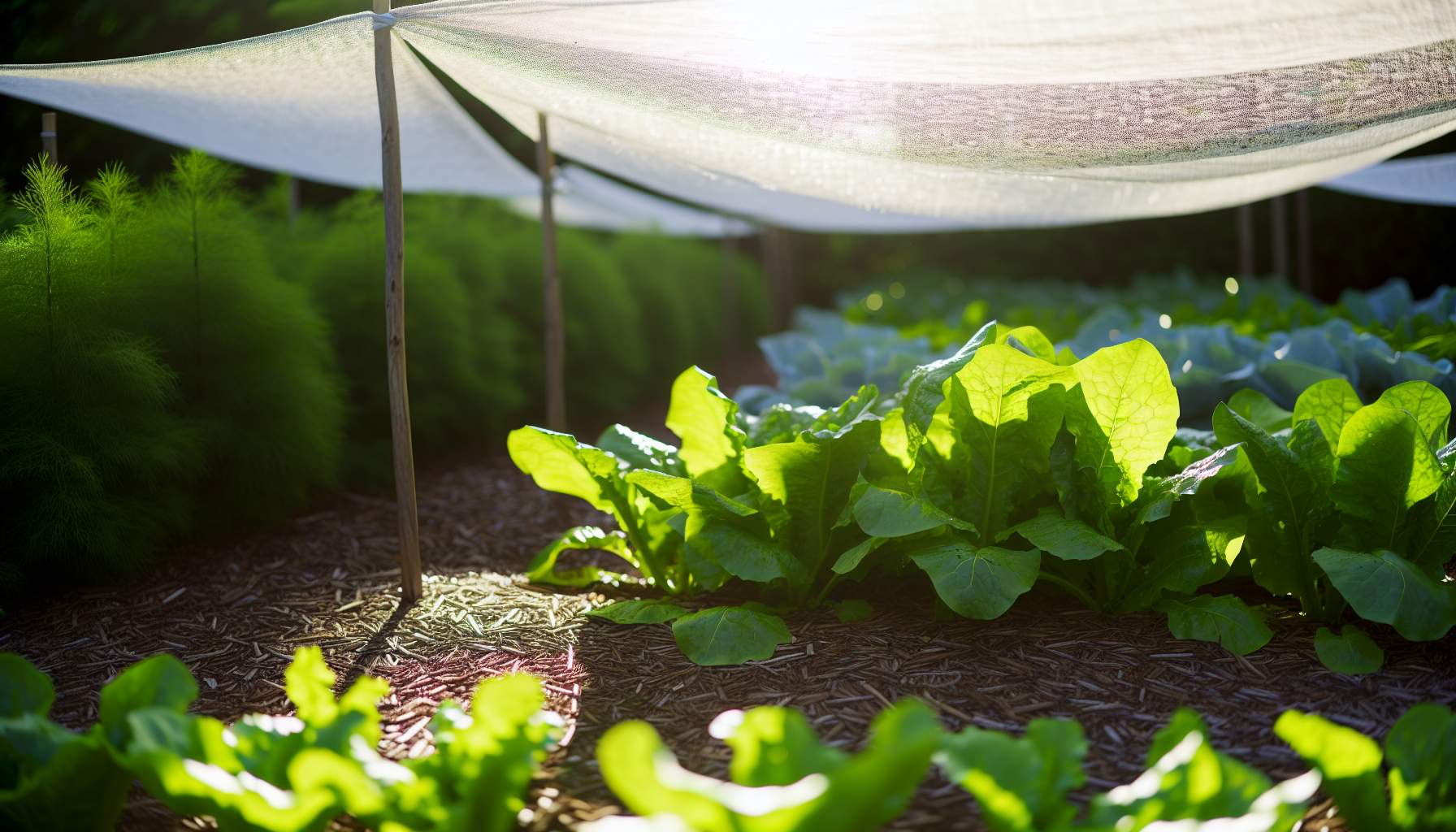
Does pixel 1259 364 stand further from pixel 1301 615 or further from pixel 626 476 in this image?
pixel 626 476

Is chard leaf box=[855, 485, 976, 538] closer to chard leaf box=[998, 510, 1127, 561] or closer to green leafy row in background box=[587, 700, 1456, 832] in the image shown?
chard leaf box=[998, 510, 1127, 561]

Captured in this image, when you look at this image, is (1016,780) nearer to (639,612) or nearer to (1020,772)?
(1020,772)

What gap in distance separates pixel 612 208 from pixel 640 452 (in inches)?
138

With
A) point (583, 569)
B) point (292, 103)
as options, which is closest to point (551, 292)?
point (292, 103)

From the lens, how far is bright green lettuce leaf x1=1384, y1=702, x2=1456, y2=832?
1.34m

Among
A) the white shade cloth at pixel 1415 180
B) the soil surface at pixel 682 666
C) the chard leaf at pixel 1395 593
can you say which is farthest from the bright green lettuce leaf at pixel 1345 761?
the white shade cloth at pixel 1415 180

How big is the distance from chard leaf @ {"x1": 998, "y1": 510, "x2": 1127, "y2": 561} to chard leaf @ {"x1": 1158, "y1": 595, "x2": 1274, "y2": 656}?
0.54 ft

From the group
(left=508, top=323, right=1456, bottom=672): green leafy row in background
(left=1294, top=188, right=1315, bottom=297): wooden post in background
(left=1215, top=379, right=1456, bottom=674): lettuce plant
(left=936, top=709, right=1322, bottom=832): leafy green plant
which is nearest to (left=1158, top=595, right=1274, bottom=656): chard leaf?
(left=508, top=323, right=1456, bottom=672): green leafy row in background

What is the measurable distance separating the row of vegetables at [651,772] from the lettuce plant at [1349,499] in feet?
1.44

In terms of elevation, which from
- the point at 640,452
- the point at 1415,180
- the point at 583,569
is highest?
the point at 1415,180

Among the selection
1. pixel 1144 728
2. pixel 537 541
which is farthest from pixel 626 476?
pixel 537 541

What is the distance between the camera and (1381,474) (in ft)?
6.24

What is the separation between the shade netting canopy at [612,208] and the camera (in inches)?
207

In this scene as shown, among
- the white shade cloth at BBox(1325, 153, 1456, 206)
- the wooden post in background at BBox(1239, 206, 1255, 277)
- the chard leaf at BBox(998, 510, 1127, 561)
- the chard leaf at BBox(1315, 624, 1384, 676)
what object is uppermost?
the white shade cloth at BBox(1325, 153, 1456, 206)
